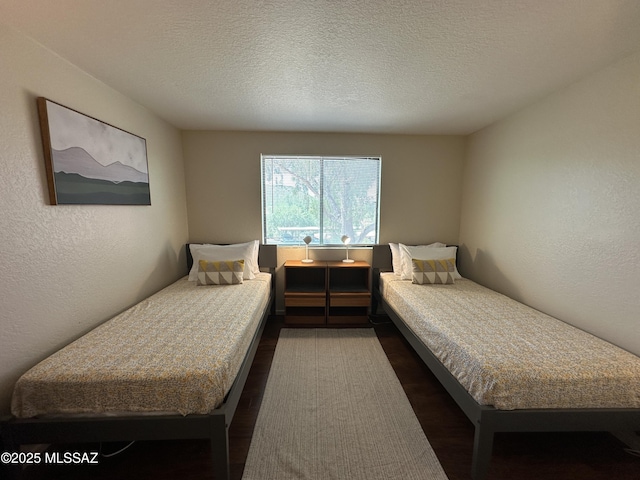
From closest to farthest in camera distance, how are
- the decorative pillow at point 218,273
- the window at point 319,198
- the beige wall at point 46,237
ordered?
the beige wall at point 46,237, the decorative pillow at point 218,273, the window at point 319,198

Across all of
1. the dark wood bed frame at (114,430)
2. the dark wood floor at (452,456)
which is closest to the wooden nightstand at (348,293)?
the dark wood floor at (452,456)

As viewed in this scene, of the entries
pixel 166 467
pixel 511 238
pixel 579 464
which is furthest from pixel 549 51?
pixel 166 467

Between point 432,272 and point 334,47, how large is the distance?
2.21 metres

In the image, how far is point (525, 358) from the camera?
4.53 ft

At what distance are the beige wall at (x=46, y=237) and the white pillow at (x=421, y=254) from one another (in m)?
2.60

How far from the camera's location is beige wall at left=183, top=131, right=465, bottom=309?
3.12 m

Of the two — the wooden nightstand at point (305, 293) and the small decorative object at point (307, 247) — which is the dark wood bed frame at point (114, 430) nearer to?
the wooden nightstand at point (305, 293)

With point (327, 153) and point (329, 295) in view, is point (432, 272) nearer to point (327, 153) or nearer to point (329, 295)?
point (329, 295)

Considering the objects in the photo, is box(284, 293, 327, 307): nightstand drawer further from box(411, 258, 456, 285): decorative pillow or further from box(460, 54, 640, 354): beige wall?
box(460, 54, 640, 354): beige wall

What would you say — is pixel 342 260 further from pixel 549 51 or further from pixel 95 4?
pixel 95 4

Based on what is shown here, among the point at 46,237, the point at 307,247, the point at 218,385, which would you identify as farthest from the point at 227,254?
the point at 218,385

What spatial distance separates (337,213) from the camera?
3.32 meters

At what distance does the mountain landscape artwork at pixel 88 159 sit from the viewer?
1.49 metres

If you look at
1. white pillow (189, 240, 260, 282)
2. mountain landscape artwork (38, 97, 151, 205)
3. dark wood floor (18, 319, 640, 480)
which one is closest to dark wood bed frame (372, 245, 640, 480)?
dark wood floor (18, 319, 640, 480)
